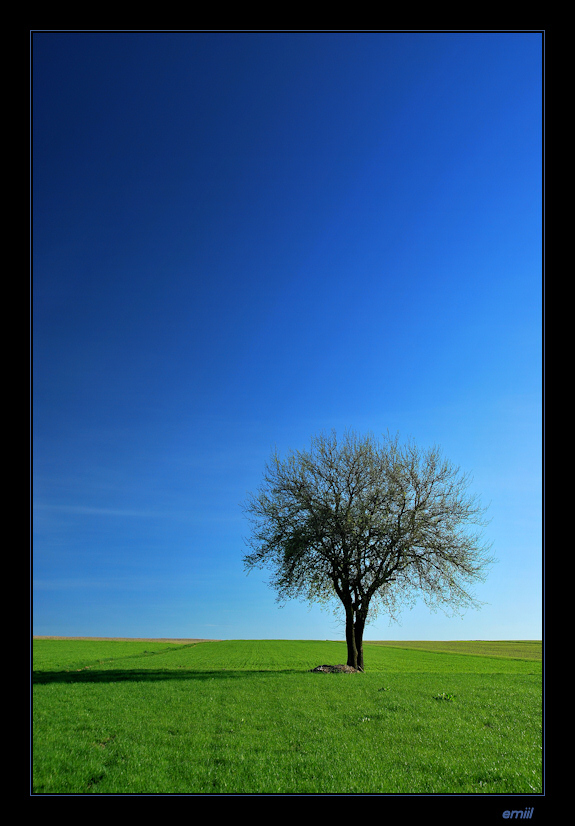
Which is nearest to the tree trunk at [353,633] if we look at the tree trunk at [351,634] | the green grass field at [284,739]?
the tree trunk at [351,634]

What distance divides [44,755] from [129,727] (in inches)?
140

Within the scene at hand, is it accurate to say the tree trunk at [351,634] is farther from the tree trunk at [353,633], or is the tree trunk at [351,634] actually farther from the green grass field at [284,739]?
the green grass field at [284,739]

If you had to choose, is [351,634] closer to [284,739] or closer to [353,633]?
[353,633]

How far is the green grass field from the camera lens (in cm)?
1173

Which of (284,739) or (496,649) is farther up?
(284,739)

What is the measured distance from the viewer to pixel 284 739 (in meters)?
15.1

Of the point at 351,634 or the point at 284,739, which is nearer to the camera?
the point at 284,739

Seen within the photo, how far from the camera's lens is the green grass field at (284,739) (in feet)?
38.5

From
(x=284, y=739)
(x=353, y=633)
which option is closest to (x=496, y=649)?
(x=353, y=633)

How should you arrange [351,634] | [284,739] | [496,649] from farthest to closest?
1. [496,649]
2. [351,634]
3. [284,739]
